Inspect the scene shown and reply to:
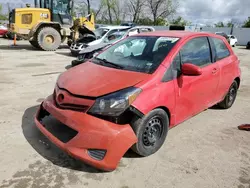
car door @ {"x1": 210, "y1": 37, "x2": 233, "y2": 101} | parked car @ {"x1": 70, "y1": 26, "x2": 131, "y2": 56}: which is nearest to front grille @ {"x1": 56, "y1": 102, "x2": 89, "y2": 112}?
car door @ {"x1": 210, "y1": 37, "x2": 233, "y2": 101}

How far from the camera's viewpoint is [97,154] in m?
2.53

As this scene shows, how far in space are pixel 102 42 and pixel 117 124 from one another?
8529mm

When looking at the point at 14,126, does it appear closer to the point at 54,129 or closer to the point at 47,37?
the point at 54,129

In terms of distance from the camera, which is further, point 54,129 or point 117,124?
point 54,129

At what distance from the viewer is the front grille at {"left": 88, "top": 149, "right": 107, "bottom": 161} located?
251 cm

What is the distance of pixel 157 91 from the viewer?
9.50 ft

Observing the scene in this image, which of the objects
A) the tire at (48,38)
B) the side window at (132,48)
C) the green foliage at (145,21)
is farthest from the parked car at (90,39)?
the green foliage at (145,21)

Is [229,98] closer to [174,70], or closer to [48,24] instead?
[174,70]

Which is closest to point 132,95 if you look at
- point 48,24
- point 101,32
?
point 101,32

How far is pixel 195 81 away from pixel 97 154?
1.86m

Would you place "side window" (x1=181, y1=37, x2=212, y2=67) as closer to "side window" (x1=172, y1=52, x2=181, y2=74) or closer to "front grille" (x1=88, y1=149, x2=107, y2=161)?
"side window" (x1=172, y1=52, x2=181, y2=74)

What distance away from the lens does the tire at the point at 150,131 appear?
9.00 ft

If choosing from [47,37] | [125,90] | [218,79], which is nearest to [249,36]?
[47,37]

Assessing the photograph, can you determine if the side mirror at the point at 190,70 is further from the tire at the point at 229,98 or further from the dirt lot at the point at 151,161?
the tire at the point at 229,98
